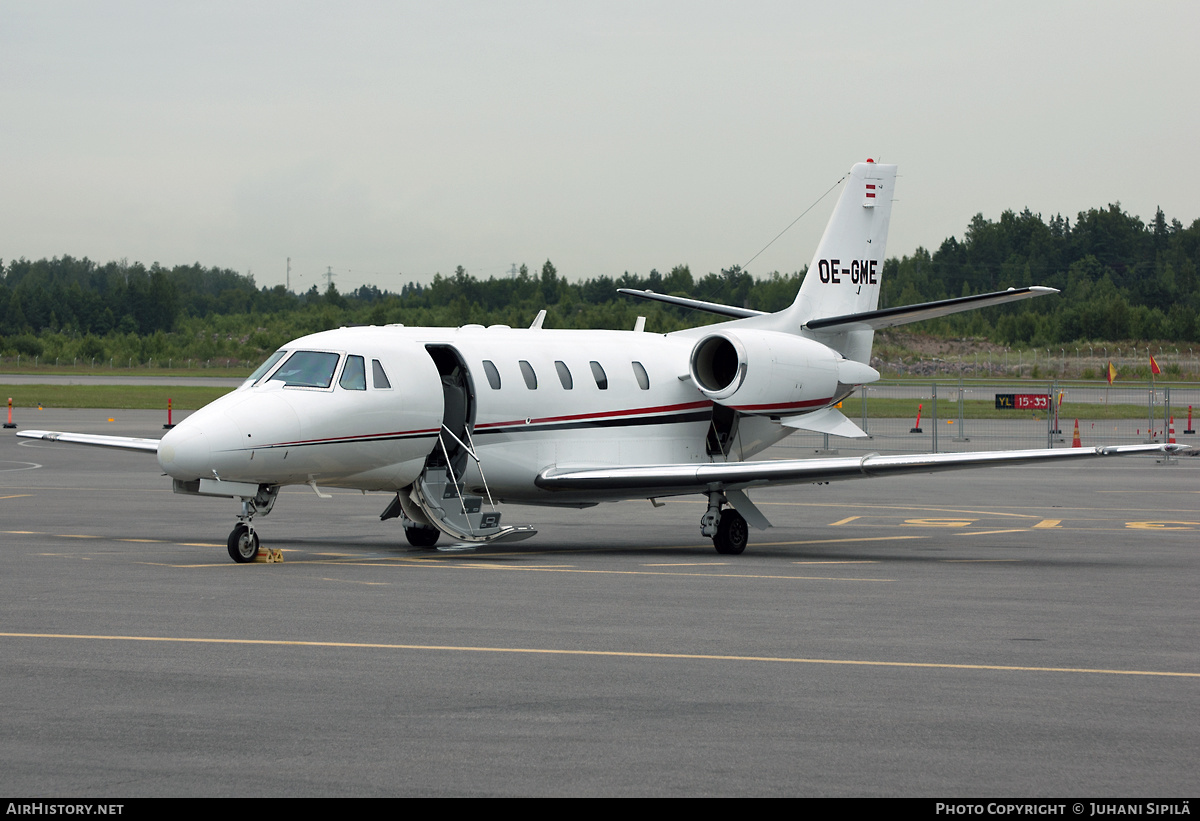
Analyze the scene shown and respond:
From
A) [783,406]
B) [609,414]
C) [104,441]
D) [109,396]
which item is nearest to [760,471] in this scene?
[609,414]

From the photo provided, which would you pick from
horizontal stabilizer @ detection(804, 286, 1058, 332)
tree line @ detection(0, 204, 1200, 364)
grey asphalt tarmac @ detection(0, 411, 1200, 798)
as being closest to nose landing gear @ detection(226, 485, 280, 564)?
grey asphalt tarmac @ detection(0, 411, 1200, 798)

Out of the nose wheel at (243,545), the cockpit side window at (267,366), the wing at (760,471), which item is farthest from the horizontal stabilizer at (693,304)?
the nose wheel at (243,545)

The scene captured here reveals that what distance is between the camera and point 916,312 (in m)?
20.2

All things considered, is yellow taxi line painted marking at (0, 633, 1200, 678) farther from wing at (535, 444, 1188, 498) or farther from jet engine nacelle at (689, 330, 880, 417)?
jet engine nacelle at (689, 330, 880, 417)

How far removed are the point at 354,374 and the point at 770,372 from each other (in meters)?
6.76

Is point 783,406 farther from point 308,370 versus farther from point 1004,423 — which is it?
point 1004,423

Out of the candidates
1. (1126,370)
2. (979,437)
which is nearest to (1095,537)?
(979,437)

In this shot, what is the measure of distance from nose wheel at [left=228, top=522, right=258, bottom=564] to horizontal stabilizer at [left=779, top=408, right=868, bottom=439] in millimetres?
8996

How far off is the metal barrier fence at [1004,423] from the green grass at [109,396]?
29.9 m

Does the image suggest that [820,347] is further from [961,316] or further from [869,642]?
[961,316]

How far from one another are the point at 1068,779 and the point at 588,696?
3.17 meters

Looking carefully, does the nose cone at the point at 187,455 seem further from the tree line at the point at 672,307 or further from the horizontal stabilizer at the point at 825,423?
the tree line at the point at 672,307

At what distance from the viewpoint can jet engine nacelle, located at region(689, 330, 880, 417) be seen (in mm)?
20531

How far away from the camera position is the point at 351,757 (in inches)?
286
